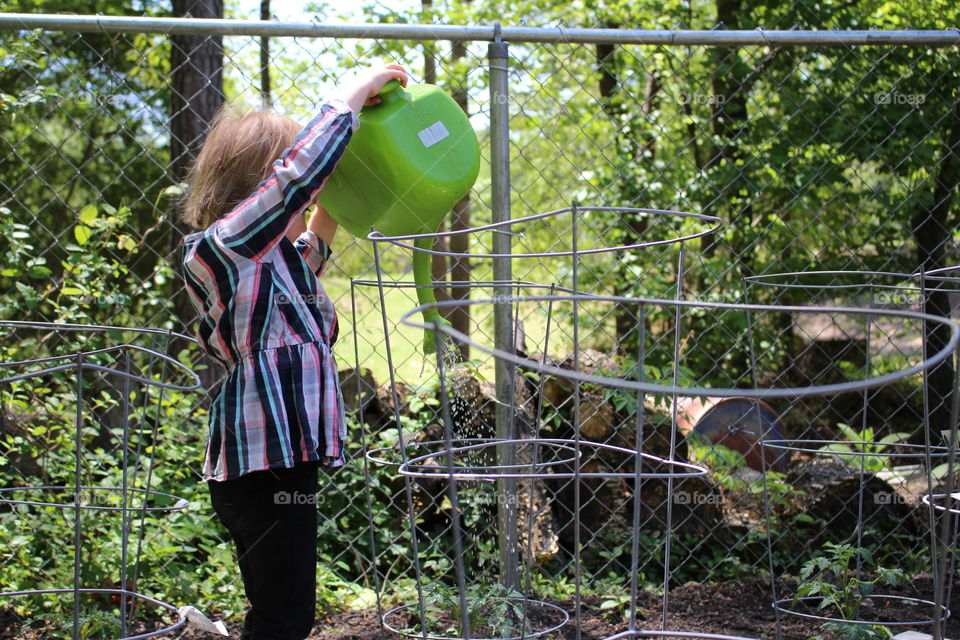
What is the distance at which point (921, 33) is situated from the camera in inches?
94.1

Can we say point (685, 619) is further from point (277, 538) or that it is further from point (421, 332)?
point (421, 332)

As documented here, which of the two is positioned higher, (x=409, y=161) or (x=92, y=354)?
(x=409, y=161)

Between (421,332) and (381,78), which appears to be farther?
(421,332)

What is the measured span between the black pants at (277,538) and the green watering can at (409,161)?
438mm

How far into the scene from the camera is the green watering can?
1.67 metres

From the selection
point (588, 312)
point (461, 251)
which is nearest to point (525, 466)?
point (588, 312)

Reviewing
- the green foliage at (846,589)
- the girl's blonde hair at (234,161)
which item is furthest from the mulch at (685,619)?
the girl's blonde hair at (234,161)

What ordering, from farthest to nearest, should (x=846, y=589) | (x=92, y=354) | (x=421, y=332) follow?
(x=421, y=332) → (x=846, y=589) → (x=92, y=354)

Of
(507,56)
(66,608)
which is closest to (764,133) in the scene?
(507,56)

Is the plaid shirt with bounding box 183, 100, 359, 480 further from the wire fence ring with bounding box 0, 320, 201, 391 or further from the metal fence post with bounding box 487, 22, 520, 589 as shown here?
the metal fence post with bounding box 487, 22, 520, 589

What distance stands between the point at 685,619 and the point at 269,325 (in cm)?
140

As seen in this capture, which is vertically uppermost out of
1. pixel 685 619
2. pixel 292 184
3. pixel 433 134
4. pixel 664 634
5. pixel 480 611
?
pixel 433 134

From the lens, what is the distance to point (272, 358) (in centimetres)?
162

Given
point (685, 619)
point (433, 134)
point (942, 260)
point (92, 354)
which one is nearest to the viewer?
point (92, 354)
